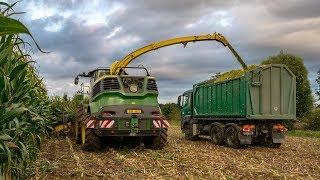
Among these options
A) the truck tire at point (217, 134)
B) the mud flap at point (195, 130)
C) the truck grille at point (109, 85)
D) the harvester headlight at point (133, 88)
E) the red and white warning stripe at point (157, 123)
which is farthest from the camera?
the mud flap at point (195, 130)

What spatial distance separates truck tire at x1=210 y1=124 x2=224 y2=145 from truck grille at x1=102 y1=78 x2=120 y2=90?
17.9 feet

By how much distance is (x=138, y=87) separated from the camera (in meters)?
14.3

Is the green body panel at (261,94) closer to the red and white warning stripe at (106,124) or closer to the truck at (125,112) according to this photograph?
the truck at (125,112)

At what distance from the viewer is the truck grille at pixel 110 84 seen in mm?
14039

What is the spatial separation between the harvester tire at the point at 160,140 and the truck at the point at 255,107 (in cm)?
330

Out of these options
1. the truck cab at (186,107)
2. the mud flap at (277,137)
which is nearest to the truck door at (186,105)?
the truck cab at (186,107)

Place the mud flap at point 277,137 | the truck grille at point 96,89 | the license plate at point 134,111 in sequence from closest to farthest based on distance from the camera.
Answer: the license plate at point 134,111, the truck grille at point 96,89, the mud flap at point 277,137

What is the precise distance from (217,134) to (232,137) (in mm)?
1557

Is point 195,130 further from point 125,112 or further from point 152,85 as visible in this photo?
point 125,112

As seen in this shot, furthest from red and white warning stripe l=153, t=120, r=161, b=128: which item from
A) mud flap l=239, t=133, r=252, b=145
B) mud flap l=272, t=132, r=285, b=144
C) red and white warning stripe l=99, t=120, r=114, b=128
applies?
mud flap l=272, t=132, r=285, b=144

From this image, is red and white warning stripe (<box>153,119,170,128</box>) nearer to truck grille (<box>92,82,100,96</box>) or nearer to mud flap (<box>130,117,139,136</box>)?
mud flap (<box>130,117,139,136</box>)

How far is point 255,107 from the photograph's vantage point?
16.3 meters

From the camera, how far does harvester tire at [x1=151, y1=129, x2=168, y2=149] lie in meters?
14.2

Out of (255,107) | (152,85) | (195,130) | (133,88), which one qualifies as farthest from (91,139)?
(195,130)
